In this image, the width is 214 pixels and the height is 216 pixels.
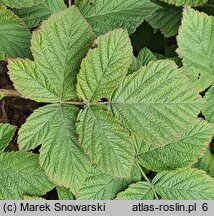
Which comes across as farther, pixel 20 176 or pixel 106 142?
pixel 20 176

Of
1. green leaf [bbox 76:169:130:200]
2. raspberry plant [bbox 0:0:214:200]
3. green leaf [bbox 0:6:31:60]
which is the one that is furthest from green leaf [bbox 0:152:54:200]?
green leaf [bbox 0:6:31:60]

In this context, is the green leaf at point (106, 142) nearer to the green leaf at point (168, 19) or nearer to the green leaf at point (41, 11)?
the green leaf at point (41, 11)

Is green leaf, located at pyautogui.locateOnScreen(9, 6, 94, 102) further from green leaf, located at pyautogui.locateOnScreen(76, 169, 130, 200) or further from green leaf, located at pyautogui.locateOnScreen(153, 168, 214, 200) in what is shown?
green leaf, located at pyautogui.locateOnScreen(153, 168, 214, 200)

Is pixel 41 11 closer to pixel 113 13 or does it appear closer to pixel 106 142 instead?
pixel 113 13

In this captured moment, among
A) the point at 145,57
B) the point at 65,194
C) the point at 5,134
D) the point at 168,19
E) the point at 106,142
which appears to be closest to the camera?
the point at 106,142

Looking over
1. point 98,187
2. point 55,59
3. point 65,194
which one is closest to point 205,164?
point 98,187

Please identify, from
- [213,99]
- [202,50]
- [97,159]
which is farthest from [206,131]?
[97,159]
